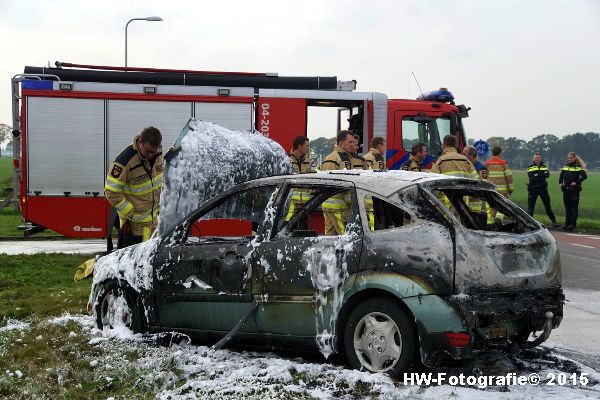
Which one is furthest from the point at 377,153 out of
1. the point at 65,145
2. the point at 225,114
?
the point at 65,145

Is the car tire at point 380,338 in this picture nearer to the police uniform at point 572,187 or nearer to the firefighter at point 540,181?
the police uniform at point 572,187

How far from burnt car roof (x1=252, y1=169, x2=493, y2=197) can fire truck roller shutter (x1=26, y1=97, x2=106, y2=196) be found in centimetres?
848

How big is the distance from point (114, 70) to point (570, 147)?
138808 millimetres

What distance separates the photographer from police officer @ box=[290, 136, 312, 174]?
11.5 m

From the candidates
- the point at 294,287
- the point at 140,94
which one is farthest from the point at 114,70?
the point at 294,287

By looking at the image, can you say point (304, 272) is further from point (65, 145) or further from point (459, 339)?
point (65, 145)

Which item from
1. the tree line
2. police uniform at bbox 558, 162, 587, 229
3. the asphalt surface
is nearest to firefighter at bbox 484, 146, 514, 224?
the asphalt surface

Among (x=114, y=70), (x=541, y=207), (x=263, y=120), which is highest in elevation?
(x=114, y=70)

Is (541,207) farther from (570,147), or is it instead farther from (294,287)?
(570,147)

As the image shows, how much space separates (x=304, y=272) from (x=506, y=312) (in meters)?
1.40

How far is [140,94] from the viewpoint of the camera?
14188mm

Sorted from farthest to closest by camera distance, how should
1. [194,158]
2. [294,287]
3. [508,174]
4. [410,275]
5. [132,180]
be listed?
[508,174], [132,180], [194,158], [294,287], [410,275]

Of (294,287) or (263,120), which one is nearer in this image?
(294,287)

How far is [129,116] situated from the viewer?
1412 centimetres
